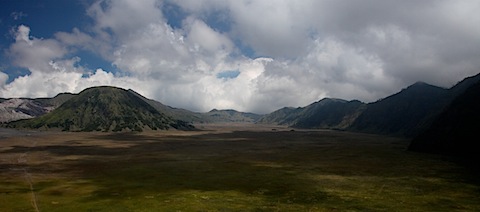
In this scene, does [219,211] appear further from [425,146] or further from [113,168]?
[425,146]

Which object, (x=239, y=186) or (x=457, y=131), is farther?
(x=457, y=131)

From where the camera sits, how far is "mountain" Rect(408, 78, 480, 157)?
11331 cm

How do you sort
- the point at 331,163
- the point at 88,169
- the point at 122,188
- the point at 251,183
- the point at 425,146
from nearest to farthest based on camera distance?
the point at 122,188 < the point at 251,183 < the point at 88,169 < the point at 331,163 < the point at 425,146

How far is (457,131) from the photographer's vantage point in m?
122

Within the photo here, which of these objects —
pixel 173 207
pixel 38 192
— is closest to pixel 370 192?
pixel 173 207

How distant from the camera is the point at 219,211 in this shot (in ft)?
158

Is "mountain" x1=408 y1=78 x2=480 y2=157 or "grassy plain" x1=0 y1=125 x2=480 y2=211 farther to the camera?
"mountain" x1=408 y1=78 x2=480 y2=157

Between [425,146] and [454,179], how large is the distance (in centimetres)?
6382

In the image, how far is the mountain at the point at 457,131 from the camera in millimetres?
113312

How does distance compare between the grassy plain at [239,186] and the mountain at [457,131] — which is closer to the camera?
the grassy plain at [239,186]

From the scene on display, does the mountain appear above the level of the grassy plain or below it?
above

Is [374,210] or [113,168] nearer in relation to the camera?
[374,210]

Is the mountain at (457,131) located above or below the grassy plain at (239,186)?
above

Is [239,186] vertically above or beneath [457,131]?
beneath
